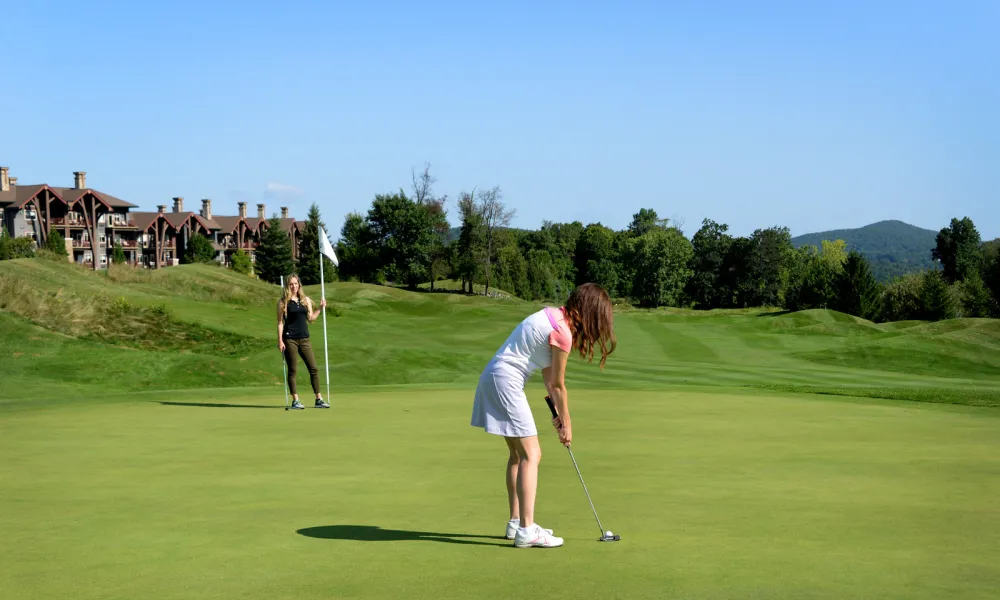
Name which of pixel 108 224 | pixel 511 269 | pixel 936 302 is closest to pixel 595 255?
pixel 511 269

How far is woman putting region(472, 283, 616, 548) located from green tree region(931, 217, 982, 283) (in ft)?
467

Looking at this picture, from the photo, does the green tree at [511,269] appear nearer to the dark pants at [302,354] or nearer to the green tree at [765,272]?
the green tree at [765,272]

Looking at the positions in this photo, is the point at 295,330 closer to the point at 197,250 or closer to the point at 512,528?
the point at 512,528

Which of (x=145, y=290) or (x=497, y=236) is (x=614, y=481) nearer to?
(x=145, y=290)

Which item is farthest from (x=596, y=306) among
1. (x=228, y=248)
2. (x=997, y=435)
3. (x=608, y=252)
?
(x=608, y=252)

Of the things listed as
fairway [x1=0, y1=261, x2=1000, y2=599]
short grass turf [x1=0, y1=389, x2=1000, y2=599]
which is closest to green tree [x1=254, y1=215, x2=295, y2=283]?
fairway [x1=0, y1=261, x2=1000, y2=599]

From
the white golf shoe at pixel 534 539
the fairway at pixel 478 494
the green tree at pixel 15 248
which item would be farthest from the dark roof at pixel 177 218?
the white golf shoe at pixel 534 539

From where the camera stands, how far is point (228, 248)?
145 m

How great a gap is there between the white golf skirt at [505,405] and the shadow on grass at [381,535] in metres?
0.88

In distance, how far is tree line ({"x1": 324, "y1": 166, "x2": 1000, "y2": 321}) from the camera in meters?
88.4

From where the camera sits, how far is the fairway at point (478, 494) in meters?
6.70

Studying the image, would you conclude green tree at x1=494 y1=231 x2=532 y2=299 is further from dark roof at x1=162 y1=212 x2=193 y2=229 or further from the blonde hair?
the blonde hair

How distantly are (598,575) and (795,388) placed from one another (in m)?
18.3

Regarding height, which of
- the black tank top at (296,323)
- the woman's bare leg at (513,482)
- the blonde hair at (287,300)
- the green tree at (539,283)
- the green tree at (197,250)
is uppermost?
the green tree at (197,250)
